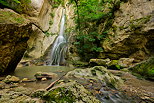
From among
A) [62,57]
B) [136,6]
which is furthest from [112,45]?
[62,57]

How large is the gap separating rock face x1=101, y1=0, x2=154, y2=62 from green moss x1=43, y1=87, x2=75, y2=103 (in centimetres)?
970

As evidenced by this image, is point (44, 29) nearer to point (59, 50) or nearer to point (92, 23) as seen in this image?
point (59, 50)

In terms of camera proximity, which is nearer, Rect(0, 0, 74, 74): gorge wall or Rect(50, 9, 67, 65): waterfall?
Rect(0, 0, 74, 74): gorge wall

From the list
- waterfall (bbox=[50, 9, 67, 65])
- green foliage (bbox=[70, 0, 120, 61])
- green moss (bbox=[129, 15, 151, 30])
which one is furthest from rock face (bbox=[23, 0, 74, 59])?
green moss (bbox=[129, 15, 151, 30])

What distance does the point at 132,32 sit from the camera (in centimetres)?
947

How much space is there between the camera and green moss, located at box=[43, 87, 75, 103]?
5.15ft

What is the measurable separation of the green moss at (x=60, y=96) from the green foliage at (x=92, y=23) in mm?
9463

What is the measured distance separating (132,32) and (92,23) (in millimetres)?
5840

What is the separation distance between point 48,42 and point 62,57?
5165mm

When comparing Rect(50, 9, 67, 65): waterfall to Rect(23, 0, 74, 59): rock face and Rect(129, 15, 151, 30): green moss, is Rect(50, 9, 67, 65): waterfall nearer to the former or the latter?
Rect(23, 0, 74, 59): rock face

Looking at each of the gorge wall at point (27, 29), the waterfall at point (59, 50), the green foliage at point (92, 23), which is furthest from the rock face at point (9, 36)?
the waterfall at point (59, 50)

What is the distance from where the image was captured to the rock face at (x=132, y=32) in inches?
352

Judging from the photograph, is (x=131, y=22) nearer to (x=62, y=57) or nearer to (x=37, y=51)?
(x=62, y=57)

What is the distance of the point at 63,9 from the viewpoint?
74.2ft
